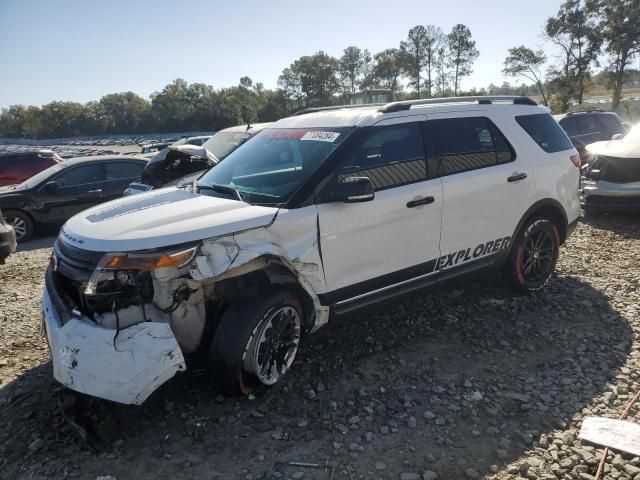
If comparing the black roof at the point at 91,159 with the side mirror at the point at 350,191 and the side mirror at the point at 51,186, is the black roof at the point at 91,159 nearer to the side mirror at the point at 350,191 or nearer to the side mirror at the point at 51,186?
the side mirror at the point at 51,186

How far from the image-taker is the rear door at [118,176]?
9688 millimetres

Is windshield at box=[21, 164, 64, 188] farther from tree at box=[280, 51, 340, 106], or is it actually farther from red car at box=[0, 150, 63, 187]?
tree at box=[280, 51, 340, 106]

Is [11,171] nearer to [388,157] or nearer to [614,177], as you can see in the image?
[388,157]

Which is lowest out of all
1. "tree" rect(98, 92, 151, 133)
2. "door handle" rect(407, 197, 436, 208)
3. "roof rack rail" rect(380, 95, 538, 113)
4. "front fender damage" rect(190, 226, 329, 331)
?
"front fender damage" rect(190, 226, 329, 331)

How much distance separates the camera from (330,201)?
3.32 m

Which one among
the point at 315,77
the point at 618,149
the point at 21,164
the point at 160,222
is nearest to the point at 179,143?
the point at 21,164

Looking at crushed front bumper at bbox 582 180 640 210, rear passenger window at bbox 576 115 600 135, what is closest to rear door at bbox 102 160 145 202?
crushed front bumper at bbox 582 180 640 210

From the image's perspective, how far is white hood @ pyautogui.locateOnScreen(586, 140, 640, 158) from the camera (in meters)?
7.26

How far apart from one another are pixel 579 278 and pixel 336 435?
3.81 metres

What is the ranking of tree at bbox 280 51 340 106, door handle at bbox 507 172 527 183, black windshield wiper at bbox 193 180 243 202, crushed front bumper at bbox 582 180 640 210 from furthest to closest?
tree at bbox 280 51 340 106 → crushed front bumper at bbox 582 180 640 210 → door handle at bbox 507 172 527 183 → black windshield wiper at bbox 193 180 243 202

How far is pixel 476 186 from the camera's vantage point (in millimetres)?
4160

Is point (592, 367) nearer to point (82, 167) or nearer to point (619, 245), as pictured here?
point (619, 245)

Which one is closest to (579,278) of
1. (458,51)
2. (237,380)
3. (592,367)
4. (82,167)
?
(592,367)

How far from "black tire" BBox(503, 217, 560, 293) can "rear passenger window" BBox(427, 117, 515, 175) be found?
31.0 inches
